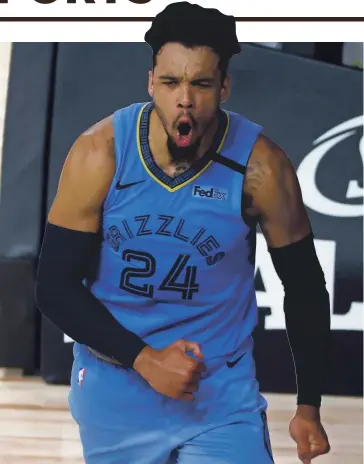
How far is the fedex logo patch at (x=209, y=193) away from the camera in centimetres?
135

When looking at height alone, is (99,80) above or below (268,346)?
above

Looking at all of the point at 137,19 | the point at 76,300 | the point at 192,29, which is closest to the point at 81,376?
the point at 76,300

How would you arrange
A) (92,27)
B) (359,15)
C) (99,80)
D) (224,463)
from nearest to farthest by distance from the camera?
1. (224,463)
2. (359,15)
3. (92,27)
4. (99,80)

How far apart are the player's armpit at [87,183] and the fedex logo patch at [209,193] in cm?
14

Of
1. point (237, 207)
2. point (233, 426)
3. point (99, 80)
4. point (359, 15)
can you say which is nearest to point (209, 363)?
point (233, 426)

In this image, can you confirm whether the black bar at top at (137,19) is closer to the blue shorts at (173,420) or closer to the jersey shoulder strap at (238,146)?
the jersey shoulder strap at (238,146)

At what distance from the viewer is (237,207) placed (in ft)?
4.42

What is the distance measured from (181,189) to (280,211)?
0.17 metres

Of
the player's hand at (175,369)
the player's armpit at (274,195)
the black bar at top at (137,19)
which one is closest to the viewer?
the player's hand at (175,369)

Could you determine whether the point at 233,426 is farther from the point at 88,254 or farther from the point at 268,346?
the point at 268,346

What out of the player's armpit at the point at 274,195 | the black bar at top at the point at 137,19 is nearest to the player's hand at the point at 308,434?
the player's armpit at the point at 274,195

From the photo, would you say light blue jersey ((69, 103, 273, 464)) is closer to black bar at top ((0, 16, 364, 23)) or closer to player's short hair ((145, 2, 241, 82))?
player's short hair ((145, 2, 241, 82))

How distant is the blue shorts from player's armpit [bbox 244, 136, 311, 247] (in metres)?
0.23

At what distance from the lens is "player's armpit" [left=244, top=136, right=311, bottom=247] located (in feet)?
4.44
